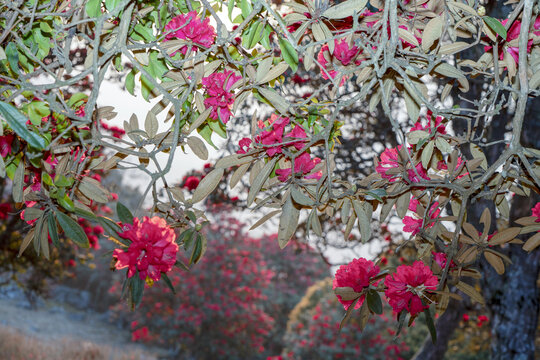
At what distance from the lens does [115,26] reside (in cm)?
129

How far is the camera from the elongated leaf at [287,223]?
1.15 meters

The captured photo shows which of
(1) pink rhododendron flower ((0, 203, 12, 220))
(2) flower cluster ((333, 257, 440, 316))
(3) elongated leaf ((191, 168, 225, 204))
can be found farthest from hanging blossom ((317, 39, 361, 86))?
(1) pink rhododendron flower ((0, 203, 12, 220))

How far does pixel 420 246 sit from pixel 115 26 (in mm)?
1100

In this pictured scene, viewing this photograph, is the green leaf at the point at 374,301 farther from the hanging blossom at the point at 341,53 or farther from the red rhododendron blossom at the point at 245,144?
the hanging blossom at the point at 341,53

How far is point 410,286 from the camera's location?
1137 millimetres

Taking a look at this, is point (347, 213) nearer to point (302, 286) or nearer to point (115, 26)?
point (115, 26)

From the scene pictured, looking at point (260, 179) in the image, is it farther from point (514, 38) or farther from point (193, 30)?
point (514, 38)

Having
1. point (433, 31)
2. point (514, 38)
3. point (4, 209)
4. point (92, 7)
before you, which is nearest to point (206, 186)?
point (92, 7)

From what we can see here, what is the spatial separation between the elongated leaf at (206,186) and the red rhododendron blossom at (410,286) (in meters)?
0.51

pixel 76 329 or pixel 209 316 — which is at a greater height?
pixel 209 316

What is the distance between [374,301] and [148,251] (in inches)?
23.2

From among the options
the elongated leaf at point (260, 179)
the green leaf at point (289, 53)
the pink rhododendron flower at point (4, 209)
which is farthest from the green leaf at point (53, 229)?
the pink rhododendron flower at point (4, 209)

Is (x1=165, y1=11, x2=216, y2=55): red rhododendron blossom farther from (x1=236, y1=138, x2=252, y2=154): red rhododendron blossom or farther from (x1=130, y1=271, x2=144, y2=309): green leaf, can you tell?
(x1=130, y1=271, x2=144, y2=309): green leaf

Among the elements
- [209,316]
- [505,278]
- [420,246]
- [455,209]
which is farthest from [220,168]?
[209,316]
